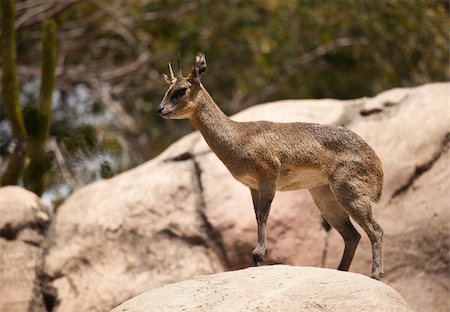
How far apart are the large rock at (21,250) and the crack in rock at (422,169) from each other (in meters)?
4.67

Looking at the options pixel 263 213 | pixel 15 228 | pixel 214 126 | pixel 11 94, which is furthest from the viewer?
pixel 11 94

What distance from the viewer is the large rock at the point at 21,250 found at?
1227cm

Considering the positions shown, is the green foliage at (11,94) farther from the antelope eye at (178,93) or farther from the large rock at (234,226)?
the antelope eye at (178,93)

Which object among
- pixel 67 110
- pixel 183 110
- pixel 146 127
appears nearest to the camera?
pixel 183 110

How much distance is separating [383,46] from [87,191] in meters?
11.3

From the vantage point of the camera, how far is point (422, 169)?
12.5 meters

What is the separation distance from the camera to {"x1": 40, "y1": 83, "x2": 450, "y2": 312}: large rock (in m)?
12.2

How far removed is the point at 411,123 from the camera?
12734mm

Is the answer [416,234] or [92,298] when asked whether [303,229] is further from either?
[92,298]

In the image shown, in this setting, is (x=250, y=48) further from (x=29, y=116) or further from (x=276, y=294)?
(x=276, y=294)

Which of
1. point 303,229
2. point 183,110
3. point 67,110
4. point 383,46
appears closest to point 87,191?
point 303,229

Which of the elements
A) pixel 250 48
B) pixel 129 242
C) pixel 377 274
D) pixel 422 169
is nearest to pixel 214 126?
pixel 377 274

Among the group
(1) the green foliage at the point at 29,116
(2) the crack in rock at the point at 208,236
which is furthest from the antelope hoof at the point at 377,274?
(1) the green foliage at the point at 29,116

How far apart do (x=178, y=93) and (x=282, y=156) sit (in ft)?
4.14
